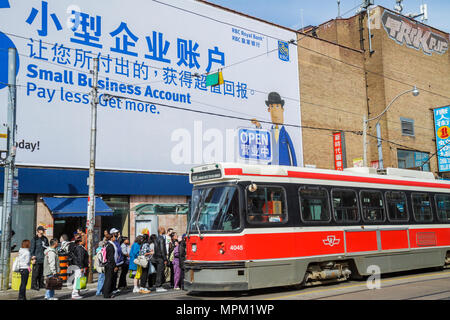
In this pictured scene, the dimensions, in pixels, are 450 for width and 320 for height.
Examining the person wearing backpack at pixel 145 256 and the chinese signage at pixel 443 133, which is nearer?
the person wearing backpack at pixel 145 256

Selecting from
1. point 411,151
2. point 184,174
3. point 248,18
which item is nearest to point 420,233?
Answer: point 184,174

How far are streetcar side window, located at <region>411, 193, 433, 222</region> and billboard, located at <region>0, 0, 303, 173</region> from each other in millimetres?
10697

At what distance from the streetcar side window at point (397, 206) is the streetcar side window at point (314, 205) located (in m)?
2.80

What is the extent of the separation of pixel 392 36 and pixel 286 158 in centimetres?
1535

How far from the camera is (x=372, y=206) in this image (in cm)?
1389

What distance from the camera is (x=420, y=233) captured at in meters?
15.3

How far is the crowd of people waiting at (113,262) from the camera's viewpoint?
1218 centimetres

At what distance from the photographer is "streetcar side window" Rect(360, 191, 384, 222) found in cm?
1367

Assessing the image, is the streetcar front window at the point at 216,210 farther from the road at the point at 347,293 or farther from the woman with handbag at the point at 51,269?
the woman with handbag at the point at 51,269

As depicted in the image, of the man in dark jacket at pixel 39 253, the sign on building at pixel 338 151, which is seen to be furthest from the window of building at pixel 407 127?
the man in dark jacket at pixel 39 253

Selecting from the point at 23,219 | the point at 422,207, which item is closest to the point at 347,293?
the point at 422,207

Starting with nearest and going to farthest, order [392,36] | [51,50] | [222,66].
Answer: [51,50] → [222,66] → [392,36]

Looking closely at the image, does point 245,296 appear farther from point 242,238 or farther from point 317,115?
point 317,115

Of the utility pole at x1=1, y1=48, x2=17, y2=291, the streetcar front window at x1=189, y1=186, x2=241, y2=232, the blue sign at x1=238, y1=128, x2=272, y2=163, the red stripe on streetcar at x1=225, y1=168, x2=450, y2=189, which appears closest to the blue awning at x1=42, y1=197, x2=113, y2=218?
the utility pole at x1=1, y1=48, x2=17, y2=291
